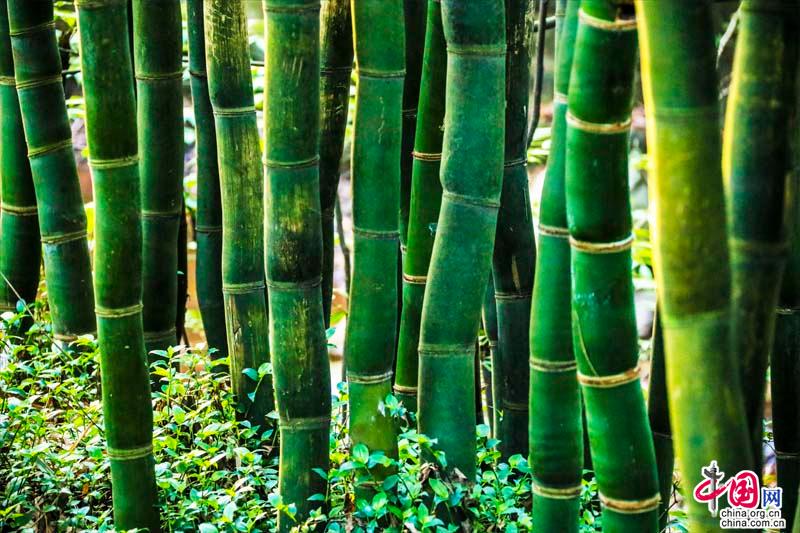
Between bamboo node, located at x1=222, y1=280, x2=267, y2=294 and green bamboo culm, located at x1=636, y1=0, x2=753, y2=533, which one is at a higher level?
green bamboo culm, located at x1=636, y1=0, x2=753, y2=533

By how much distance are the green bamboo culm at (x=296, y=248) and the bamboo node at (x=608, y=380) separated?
1.97 feet

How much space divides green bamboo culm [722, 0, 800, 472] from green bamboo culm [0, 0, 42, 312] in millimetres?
2085

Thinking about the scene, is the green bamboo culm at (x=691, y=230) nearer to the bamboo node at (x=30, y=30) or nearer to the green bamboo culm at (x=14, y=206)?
the bamboo node at (x=30, y=30)

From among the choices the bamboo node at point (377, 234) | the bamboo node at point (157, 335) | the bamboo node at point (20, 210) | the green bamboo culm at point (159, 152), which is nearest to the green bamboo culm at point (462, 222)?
the bamboo node at point (377, 234)

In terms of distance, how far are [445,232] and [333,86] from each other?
565 mm

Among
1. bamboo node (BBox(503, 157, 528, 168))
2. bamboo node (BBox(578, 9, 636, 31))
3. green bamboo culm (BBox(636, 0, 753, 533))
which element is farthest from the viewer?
bamboo node (BBox(503, 157, 528, 168))

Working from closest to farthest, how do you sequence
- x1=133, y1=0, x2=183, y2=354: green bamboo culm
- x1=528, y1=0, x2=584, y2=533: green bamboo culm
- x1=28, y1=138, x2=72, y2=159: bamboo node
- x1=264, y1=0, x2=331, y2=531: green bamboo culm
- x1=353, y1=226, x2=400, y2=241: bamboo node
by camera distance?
x1=528, y1=0, x2=584, y2=533: green bamboo culm → x1=264, y1=0, x2=331, y2=531: green bamboo culm → x1=353, y1=226, x2=400, y2=241: bamboo node → x1=133, y1=0, x2=183, y2=354: green bamboo culm → x1=28, y1=138, x2=72, y2=159: bamboo node

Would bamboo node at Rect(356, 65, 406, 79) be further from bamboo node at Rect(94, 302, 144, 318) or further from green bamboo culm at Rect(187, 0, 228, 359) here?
green bamboo culm at Rect(187, 0, 228, 359)

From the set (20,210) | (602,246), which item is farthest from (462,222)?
(20,210)

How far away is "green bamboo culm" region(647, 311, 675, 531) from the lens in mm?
1789

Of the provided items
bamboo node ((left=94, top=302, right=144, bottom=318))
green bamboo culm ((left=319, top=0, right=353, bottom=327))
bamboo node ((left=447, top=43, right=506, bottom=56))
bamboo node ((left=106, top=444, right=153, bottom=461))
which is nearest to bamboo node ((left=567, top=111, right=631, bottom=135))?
bamboo node ((left=447, top=43, right=506, bottom=56))

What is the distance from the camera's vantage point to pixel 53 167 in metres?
2.48

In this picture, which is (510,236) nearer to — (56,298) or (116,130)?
(116,130)

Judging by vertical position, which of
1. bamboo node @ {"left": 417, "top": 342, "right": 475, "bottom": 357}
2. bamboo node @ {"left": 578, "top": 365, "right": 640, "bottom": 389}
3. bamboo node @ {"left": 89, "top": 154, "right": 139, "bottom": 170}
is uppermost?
bamboo node @ {"left": 89, "top": 154, "right": 139, "bottom": 170}
